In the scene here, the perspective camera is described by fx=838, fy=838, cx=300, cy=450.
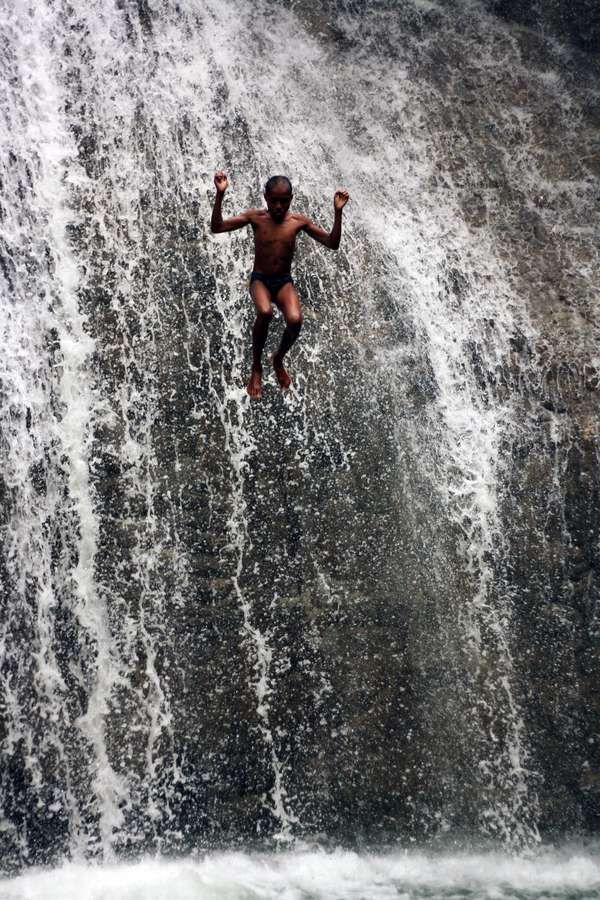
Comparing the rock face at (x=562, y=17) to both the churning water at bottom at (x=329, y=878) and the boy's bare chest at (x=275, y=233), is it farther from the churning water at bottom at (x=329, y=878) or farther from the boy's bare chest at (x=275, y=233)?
the churning water at bottom at (x=329, y=878)

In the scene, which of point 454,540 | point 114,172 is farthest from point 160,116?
point 454,540

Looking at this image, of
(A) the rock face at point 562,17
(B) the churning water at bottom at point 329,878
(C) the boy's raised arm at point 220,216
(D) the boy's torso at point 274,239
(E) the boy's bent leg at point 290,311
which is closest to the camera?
(C) the boy's raised arm at point 220,216

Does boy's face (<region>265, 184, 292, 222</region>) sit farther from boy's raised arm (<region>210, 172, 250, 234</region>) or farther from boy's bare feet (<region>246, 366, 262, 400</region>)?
boy's bare feet (<region>246, 366, 262, 400</region>)

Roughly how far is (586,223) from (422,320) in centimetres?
165

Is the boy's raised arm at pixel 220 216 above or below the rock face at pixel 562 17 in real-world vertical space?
below

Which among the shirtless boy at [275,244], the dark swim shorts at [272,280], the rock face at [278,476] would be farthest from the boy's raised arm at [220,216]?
the rock face at [278,476]

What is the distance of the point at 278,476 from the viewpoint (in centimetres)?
577

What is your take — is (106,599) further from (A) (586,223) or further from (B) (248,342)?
(A) (586,223)

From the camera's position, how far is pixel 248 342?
5969 mm

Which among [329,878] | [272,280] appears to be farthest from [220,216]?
[329,878]

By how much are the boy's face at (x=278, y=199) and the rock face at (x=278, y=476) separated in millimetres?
1758

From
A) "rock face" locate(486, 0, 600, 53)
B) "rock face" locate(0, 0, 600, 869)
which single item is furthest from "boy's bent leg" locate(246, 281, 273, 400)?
"rock face" locate(486, 0, 600, 53)

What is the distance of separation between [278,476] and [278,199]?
6.98ft

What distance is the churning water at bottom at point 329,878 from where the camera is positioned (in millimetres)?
5105
